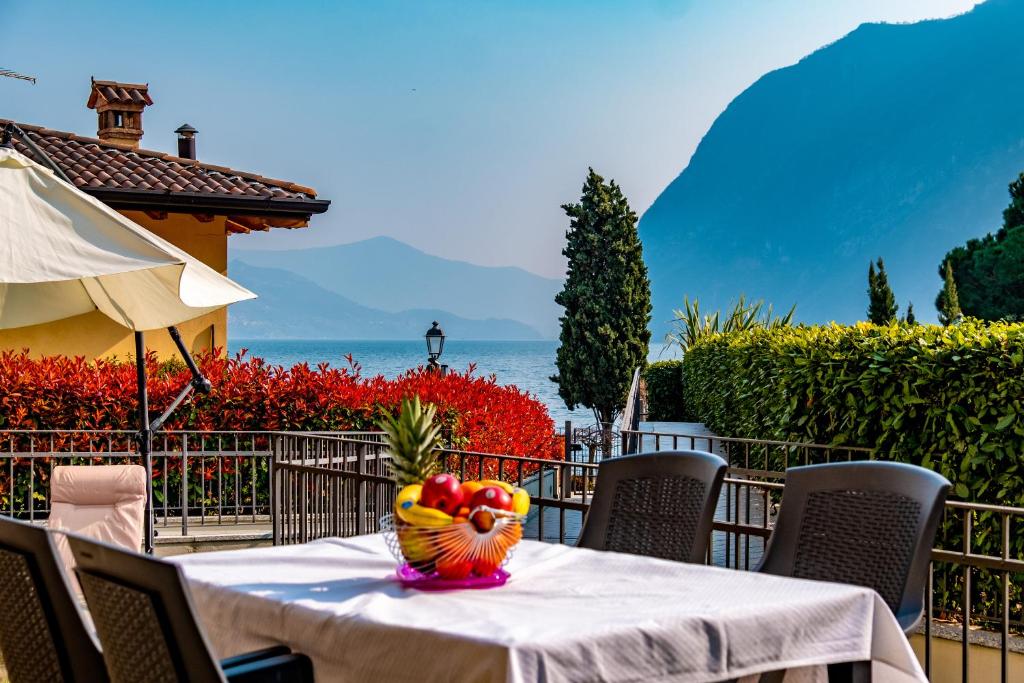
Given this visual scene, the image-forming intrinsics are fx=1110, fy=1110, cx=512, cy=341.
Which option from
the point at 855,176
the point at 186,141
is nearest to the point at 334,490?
the point at 186,141

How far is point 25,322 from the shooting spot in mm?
6727

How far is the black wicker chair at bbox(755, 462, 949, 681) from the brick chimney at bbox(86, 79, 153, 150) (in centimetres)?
1649

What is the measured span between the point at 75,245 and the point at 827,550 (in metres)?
3.77

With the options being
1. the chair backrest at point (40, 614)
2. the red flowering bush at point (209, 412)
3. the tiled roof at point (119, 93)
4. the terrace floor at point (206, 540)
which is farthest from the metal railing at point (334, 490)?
the tiled roof at point (119, 93)

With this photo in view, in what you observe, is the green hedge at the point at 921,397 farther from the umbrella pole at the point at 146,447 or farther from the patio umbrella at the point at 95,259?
the umbrella pole at the point at 146,447

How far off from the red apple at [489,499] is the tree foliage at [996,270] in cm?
3728

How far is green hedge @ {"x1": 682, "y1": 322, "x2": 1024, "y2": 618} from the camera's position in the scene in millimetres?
7281

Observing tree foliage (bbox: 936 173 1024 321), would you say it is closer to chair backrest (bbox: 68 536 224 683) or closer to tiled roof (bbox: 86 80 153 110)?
tiled roof (bbox: 86 80 153 110)

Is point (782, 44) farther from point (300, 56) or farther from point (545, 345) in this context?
point (300, 56)

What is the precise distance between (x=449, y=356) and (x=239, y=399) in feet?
455

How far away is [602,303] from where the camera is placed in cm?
3112

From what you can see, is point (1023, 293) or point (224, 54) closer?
point (1023, 293)

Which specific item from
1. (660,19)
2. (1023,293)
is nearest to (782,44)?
(660,19)

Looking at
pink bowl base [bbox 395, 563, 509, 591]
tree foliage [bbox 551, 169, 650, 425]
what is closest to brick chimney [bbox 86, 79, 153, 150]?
tree foliage [bbox 551, 169, 650, 425]
